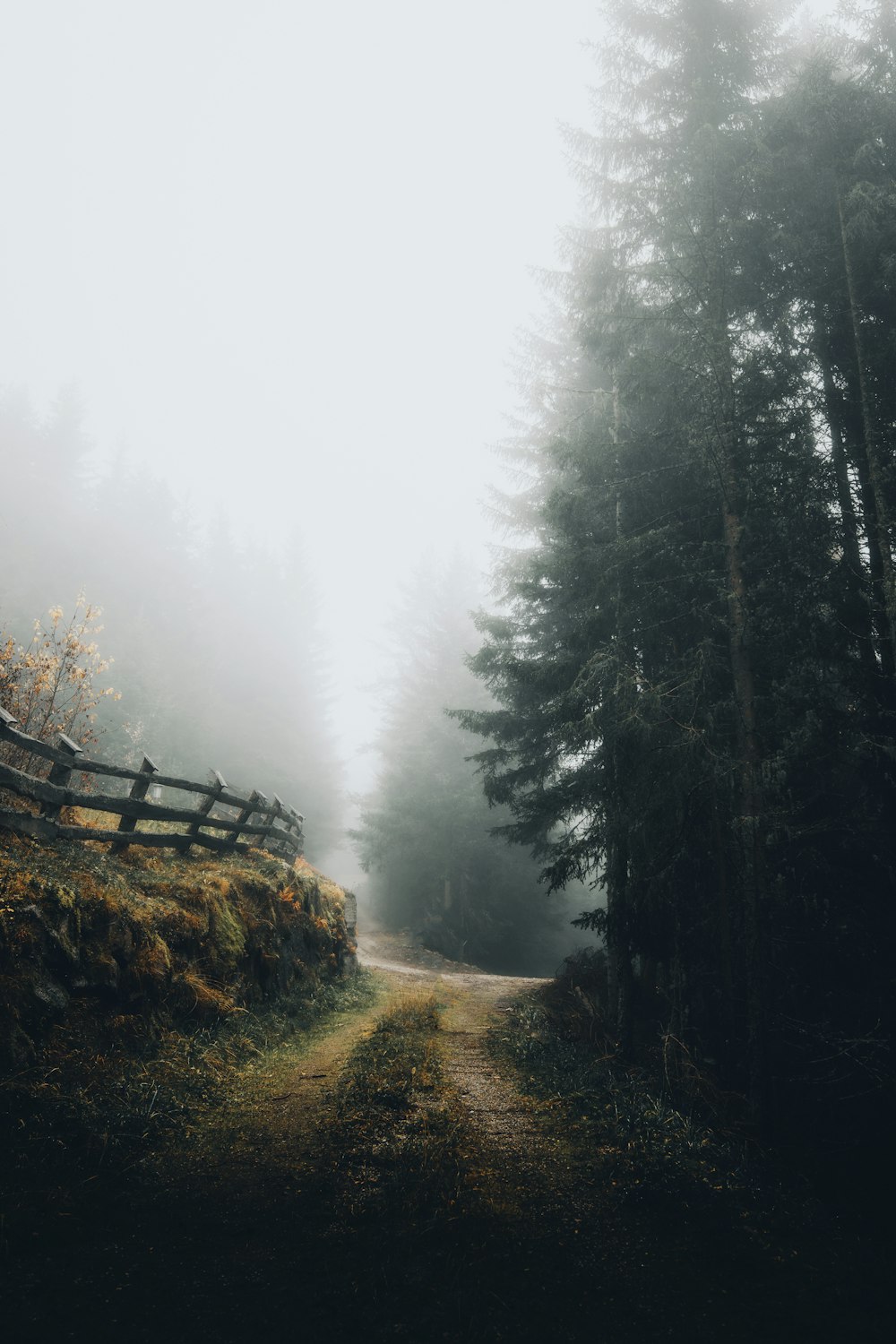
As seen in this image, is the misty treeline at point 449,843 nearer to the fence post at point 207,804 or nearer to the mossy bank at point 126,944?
the fence post at point 207,804

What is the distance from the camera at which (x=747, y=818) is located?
7.27m

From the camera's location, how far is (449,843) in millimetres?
23672

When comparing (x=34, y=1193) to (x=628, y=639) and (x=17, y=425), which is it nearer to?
(x=628, y=639)

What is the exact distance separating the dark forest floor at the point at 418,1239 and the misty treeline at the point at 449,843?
16202 millimetres

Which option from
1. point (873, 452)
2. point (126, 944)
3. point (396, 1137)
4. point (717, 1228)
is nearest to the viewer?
point (717, 1228)

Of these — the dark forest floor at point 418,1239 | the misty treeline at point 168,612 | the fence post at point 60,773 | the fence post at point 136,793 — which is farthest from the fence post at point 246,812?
the misty treeline at point 168,612

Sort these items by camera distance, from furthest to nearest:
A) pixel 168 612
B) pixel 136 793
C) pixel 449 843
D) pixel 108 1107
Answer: pixel 168 612 < pixel 449 843 < pixel 136 793 < pixel 108 1107

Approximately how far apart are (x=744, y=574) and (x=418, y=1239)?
8.06m

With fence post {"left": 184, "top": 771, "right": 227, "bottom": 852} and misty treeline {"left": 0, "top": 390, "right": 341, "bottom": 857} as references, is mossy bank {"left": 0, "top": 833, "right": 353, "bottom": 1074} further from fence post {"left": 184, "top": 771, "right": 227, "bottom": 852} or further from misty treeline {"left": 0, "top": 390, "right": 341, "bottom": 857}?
misty treeline {"left": 0, "top": 390, "right": 341, "bottom": 857}

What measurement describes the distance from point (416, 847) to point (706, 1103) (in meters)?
18.1

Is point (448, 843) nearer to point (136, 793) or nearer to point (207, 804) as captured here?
point (207, 804)

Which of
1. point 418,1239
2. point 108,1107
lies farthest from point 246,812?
point 418,1239

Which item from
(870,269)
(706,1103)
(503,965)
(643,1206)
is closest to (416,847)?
(503,965)

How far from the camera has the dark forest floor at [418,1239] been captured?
3314 millimetres
